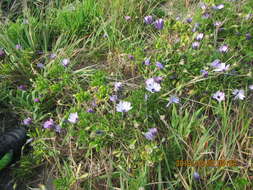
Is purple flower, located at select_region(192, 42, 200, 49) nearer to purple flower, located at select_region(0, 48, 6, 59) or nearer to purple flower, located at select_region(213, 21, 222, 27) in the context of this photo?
purple flower, located at select_region(213, 21, 222, 27)

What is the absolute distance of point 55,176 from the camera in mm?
1772

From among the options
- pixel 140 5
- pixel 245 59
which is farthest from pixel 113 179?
pixel 140 5

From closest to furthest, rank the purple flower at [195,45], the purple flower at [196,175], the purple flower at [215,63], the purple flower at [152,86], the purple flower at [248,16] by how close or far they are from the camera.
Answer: the purple flower at [196,175], the purple flower at [152,86], the purple flower at [215,63], the purple flower at [195,45], the purple flower at [248,16]

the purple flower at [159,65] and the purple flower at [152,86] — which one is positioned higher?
the purple flower at [159,65]

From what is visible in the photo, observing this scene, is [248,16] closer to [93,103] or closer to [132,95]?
[132,95]

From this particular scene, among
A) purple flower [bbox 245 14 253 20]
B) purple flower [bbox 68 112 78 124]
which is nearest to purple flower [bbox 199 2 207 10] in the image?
purple flower [bbox 245 14 253 20]

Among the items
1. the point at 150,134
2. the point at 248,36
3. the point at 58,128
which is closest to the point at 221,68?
the point at 248,36

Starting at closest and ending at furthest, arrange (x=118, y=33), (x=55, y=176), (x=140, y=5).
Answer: (x=55, y=176) → (x=118, y=33) → (x=140, y=5)

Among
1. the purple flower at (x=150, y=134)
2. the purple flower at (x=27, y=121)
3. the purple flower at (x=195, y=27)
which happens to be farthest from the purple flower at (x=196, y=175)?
the purple flower at (x=195, y=27)

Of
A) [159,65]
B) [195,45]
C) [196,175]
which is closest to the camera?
[196,175]

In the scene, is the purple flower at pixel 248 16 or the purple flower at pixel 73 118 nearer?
the purple flower at pixel 73 118

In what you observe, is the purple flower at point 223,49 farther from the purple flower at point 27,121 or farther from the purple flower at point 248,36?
the purple flower at point 27,121

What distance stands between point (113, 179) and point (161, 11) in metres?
1.84

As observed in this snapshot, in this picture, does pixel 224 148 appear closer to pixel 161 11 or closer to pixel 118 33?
pixel 118 33
